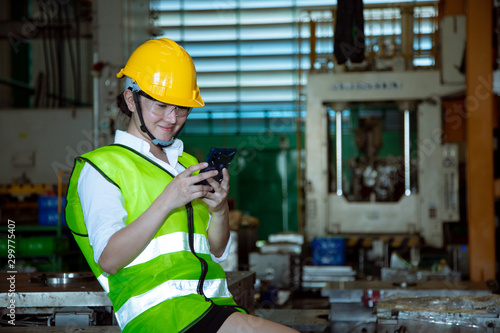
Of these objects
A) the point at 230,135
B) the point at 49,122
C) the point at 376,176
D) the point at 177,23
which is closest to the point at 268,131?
the point at 230,135

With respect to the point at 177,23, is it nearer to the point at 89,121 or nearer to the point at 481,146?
the point at 89,121

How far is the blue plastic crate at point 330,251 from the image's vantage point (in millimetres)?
5559

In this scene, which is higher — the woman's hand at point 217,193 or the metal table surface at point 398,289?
the woman's hand at point 217,193

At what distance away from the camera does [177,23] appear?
1190 centimetres

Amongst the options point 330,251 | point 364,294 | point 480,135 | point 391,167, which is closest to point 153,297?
point 364,294

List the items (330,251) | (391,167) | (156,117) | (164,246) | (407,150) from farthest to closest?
(391,167) < (407,150) < (330,251) < (156,117) < (164,246)

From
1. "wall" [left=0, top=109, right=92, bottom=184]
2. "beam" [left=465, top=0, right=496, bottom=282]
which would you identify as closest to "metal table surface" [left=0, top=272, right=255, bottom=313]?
"beam" [left=465, top=0, right=496, bottom=282]

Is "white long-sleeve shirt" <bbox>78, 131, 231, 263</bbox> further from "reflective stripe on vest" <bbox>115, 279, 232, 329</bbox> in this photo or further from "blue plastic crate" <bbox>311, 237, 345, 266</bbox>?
"blue plastic crate" <bbox>311, 237, 345, 266</bbox>

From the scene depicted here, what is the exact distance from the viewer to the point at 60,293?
2.16 metres

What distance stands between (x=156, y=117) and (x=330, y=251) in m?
4.19

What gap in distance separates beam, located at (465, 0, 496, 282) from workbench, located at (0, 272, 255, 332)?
260 centimetres

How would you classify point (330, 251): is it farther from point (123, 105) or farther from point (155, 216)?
point (155, 216)

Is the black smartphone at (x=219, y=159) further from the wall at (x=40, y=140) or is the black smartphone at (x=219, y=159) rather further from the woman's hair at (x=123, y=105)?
the wall at (x=40, y=140)

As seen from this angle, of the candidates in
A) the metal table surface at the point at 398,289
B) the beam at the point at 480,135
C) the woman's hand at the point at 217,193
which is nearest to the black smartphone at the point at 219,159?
the woman's hand at the point at 217,193
